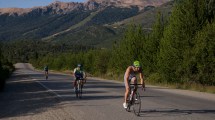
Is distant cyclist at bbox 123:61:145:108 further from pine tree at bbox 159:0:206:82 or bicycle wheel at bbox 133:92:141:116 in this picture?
pine tree at bbox 159:0:206:82

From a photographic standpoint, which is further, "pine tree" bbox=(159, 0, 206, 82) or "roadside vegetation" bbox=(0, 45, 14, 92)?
"pine tree" bbox=(159, 0, 206, 82)

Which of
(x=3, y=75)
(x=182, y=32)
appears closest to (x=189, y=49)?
(x=182, y=32)

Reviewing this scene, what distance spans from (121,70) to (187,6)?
72.1ft

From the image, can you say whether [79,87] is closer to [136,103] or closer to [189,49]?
[136,103]

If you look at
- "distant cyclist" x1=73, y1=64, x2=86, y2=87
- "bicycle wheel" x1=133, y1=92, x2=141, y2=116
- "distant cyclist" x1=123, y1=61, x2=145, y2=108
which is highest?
"distant cyclist" x1=123, y1=61, x2=145, y2=108

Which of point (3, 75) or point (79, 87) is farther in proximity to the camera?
point (3, 75)

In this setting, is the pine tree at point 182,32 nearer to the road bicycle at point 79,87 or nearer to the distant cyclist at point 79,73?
the road bicycle at point 79,87

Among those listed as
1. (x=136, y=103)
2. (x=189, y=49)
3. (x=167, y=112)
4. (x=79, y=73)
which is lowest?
(x=167, y=112)

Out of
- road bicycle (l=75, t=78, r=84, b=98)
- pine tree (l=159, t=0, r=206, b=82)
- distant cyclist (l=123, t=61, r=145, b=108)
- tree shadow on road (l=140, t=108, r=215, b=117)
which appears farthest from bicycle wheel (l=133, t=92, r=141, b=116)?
pine tree (l=159, t=0, r=206, b=82)

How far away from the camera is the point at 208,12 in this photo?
34.2 m

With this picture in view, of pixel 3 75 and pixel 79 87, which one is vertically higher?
pixel 79 87

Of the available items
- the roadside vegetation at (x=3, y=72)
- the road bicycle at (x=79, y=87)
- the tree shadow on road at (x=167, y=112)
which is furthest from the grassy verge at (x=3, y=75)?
the tree shadow on road at (x=167, y=112)

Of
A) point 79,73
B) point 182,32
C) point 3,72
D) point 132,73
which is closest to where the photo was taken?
point 132,73

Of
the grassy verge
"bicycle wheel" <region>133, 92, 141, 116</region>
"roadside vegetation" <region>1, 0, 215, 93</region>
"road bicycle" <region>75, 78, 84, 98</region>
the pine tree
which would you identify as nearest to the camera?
"bicycle wheel" <region>133, 92, 141, 116</region>
